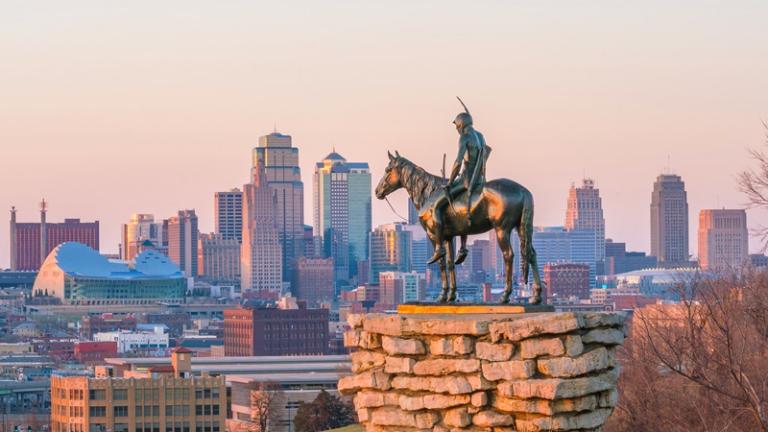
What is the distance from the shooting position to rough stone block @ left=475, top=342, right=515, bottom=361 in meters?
13.5

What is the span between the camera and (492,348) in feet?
44.4

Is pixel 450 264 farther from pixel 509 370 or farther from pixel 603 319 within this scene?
pixel 509 370

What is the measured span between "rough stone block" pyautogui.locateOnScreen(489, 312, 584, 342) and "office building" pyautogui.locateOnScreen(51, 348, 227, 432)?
243 feet

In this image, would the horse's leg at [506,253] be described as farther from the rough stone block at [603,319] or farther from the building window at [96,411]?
the building window at [96,411]

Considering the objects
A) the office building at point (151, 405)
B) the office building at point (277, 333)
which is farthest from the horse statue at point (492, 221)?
the office building at point (277, 333)

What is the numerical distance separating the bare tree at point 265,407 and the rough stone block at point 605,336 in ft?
171

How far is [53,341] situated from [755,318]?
17414 centimetres

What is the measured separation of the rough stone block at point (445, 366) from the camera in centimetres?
1360

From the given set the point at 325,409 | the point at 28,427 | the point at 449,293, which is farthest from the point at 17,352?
the point at 449,293

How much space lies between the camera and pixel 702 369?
91.1 feet

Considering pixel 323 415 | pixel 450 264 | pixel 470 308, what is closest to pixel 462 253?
pixel 450 264

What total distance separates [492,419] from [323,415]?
157 feet

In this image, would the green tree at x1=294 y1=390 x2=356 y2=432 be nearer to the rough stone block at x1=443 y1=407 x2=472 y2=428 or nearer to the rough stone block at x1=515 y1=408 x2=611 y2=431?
the rough stone block at x1=443 y1=407 x2=472 y2=428

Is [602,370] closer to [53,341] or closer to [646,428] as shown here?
[646,428]
